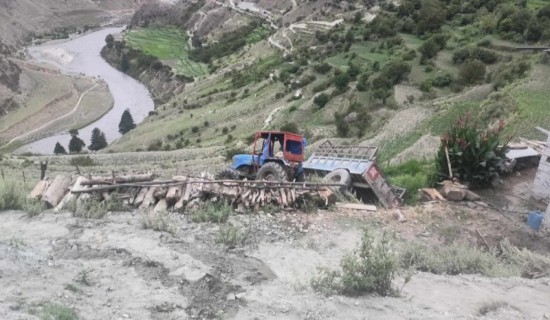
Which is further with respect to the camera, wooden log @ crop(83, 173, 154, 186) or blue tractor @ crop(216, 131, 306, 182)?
blue tractor @ crop(216, 131, 306, 182)

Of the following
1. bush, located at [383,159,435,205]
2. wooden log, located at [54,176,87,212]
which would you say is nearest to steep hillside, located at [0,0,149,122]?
wooden log, located at [54,176,87,212]

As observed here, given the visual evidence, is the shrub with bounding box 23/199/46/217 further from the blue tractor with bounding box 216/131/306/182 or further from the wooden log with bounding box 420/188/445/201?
the wooden log with bounding box 420/188/445/201

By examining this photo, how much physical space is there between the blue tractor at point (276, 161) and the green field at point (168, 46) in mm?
92685

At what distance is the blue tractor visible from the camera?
59.1 ft

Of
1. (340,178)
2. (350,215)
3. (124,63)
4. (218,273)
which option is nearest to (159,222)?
(218,273)

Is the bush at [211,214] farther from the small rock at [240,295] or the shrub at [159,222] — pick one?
the small rock at [240,295]

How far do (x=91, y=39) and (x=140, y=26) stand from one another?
15066mm

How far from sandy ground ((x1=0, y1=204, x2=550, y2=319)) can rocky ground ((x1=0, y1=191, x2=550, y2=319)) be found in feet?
0.07

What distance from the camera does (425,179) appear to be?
18594 mm

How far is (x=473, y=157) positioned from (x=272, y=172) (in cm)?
632

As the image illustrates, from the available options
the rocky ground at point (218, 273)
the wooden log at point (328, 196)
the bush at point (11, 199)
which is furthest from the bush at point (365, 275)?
the bush at point (11, 199)

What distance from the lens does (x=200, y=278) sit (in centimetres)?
1070

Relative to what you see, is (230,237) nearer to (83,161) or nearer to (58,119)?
(83,161)

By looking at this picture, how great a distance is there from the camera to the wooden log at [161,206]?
14361mm
